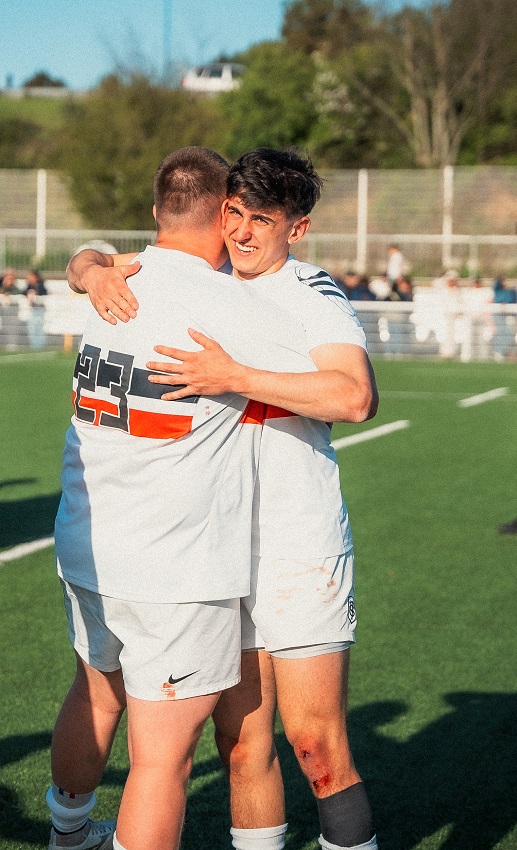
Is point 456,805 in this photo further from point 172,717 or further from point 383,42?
point 383,42

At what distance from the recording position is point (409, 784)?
4375 millimetres

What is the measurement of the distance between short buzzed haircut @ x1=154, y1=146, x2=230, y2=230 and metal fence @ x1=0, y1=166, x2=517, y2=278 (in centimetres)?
3012

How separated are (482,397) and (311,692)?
14708mm

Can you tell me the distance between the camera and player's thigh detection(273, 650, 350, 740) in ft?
10.2

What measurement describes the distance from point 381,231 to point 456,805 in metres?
33.5

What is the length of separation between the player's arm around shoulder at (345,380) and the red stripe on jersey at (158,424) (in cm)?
34

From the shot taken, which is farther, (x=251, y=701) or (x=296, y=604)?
(x=251, y=701)

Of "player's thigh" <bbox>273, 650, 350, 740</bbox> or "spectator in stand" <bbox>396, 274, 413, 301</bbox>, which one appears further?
"spectator in stand" <bbox>396, 274, 413, 301</bbox>

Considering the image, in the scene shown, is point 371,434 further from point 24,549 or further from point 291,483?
point 291,483

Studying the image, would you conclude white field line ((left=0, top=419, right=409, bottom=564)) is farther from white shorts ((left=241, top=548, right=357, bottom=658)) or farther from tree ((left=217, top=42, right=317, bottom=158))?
tree ((left=217, top=42, right=317, bottom=158))

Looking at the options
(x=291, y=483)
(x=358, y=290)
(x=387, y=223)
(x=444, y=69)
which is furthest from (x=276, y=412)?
(x=444, y=69)

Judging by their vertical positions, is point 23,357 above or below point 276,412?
below

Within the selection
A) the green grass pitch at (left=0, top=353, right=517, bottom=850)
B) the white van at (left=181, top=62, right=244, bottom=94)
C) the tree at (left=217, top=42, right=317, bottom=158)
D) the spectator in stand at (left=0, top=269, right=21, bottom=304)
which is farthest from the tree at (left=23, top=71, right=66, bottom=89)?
the green grass pitch at (left=0, top=353, right=517, bottom=850)

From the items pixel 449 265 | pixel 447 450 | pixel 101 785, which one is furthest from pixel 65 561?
pixel 449 265
